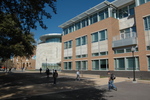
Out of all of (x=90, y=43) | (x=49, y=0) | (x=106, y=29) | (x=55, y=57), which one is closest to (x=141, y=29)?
(x=106, y=29)

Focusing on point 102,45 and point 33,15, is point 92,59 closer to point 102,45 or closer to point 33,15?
point 102,45

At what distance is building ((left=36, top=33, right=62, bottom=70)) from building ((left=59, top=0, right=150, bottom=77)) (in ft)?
67.5

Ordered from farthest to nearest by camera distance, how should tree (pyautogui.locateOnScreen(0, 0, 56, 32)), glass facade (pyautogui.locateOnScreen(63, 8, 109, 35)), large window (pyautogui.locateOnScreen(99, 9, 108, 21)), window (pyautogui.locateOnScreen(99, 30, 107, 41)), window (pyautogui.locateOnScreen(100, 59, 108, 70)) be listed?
glass facade (pyautogui.locateOnScreen(63, 8, 109, 35)), large window (pyautogui.locateOnScreen(99, 9, 108, 21)), window (pyautogui.locateOnScreen(99, 30, 107, 41)), window (pyautogui.locateOnScreen(100, 59, 108, 70)), tree (pyautogui.locateOnScreen(0, 0, 56, 32))

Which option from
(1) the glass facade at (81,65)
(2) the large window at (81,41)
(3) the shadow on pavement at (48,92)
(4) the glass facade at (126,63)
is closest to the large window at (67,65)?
(1) the glass facade at (81,65)

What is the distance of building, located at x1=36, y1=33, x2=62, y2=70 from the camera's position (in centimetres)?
5922

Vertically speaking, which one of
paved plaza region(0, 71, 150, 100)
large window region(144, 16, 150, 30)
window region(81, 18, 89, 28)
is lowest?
paved plaza region(0, 71, 150, 100)

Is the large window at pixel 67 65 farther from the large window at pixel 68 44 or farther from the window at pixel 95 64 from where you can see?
the window at pixel 95 64

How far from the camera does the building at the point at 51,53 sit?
59219 mm

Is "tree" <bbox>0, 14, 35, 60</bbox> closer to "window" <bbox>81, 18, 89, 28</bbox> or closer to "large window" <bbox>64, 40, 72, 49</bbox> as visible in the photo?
"window" <bbox>81, 18, 89, 28</bbox>

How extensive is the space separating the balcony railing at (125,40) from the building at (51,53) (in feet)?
121

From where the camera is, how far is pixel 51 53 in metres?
60.2

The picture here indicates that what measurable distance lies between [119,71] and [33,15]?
21.7 m

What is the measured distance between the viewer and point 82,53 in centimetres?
3469

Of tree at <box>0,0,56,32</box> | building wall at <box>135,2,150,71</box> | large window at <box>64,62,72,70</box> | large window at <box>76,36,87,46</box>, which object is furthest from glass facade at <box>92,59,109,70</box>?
tree at <box>0,0,56,32</box>
